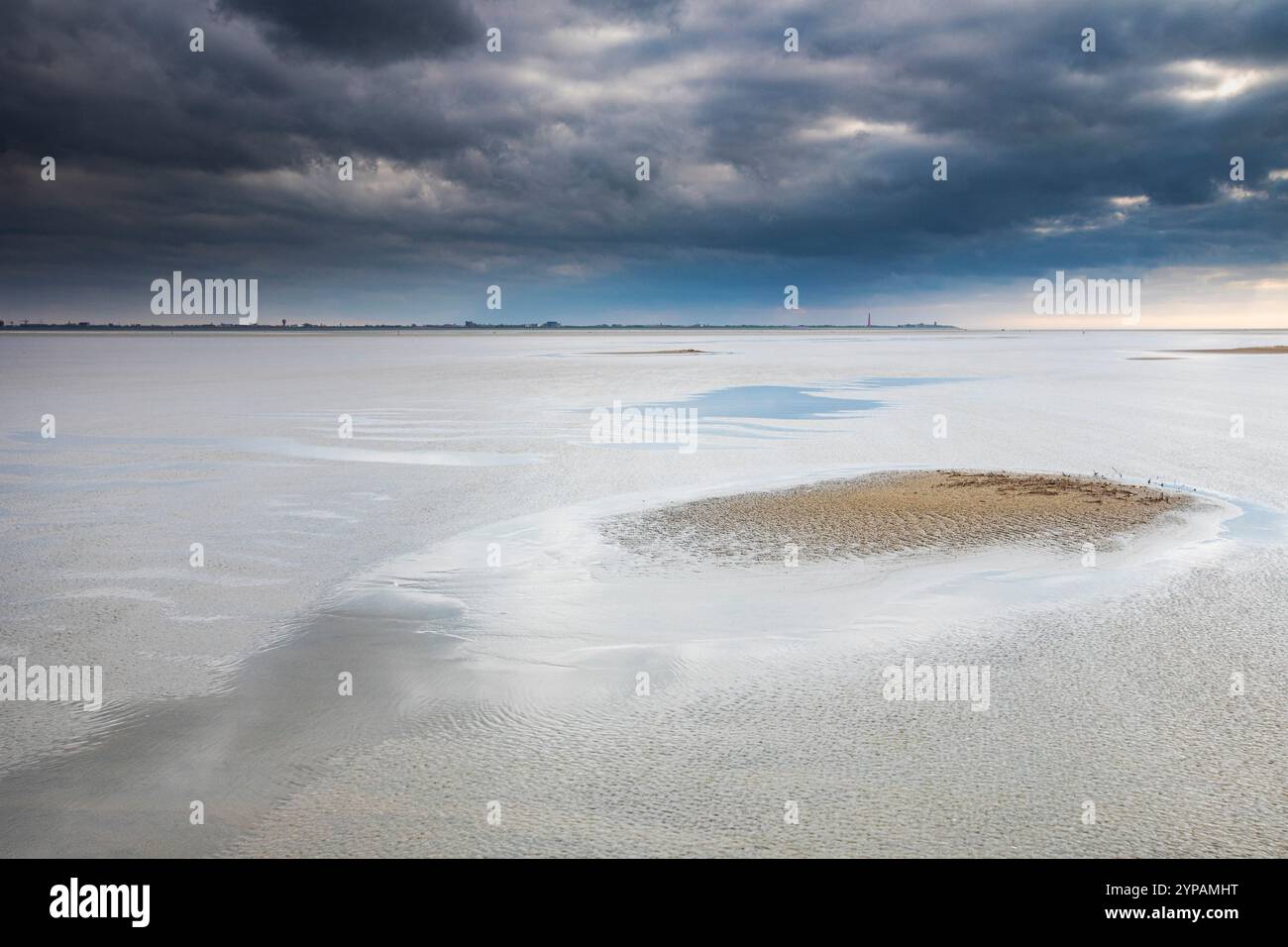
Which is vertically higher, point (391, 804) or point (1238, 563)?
point (1238, 563)

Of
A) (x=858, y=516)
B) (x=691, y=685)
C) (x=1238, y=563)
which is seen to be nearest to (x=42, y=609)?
(x=691, y=685)

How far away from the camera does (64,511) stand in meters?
12.1
